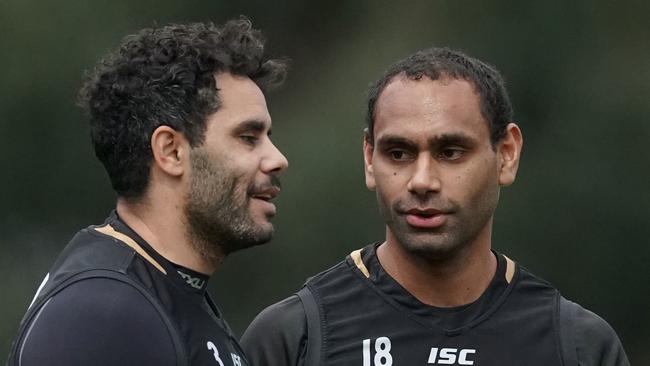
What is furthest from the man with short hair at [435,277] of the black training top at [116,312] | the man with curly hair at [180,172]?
the black training top at [116,312]

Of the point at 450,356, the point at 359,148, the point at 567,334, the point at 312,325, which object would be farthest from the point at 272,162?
the point at 359,148

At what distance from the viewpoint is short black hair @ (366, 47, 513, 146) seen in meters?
4.59

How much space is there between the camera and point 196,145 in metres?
4.18

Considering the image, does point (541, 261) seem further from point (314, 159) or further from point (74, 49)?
point (74, 49)

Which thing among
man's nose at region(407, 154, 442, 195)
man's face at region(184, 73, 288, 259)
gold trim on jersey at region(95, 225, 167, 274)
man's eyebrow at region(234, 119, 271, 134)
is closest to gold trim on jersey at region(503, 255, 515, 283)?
man's nose at region(407, 154, 442, 195)

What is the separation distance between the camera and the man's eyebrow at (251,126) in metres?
4.24

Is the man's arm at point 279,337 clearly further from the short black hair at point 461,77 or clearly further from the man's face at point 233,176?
the short black hair at point 461,77

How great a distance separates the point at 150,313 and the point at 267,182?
0.64 metres

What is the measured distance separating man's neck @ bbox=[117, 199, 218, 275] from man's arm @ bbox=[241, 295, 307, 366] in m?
0.42

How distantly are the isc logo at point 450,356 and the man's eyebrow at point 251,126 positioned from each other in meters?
0.78

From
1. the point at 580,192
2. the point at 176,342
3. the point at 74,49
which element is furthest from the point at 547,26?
the point at 176,342

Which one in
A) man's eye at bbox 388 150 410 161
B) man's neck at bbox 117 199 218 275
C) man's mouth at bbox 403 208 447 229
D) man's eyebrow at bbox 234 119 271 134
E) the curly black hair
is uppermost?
the curly black hair

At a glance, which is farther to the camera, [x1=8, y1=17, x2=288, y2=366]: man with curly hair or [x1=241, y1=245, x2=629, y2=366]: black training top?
[x1=241, y1=245, x2=629, y2=366]: black training top

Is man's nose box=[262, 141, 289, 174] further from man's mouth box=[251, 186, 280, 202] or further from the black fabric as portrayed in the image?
the black fabric
